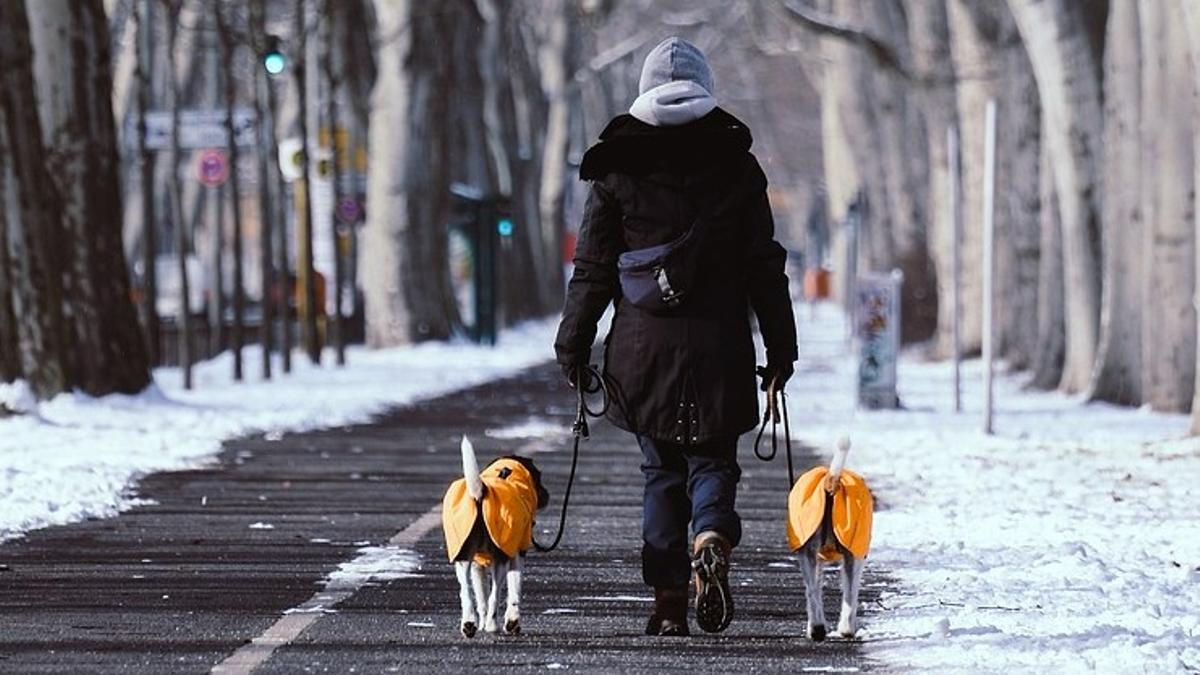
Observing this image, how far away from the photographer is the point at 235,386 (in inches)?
1284

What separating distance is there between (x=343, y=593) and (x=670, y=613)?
179cm

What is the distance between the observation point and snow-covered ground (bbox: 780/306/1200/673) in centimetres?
890

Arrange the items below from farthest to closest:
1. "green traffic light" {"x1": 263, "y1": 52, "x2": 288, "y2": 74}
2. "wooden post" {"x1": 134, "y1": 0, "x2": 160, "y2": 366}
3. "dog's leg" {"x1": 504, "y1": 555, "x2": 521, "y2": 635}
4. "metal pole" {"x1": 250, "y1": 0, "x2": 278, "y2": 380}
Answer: "metal pole" {"x1": 250, "y1": 0, "x2": 278, "y2": 380} < "green traffic light" {"x1": 263, "y1": 52, "x2": 288, "y2": 74} < "wooden post" {"x1": 134, "y1": 0, "x2": 160, "y2": 366} < "dog's leg" {"x1": 504, "y1": 555, "x2": 521, "y2": 635}

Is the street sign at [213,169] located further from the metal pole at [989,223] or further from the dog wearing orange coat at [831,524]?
the dog wearing orange coat at [831,524]

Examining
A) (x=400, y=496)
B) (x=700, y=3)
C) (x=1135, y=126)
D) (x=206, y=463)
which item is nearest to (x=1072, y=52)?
(x=1135, y=126)

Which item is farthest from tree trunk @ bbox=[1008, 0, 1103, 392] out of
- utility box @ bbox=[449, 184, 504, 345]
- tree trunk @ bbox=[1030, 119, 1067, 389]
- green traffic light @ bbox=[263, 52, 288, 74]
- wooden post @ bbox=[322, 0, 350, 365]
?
utility box @ bbox=[449, 184, 504, 345]

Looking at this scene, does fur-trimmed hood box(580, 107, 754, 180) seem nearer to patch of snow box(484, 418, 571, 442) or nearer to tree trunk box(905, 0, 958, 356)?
patch of snow box(484, 418, 571, 442)

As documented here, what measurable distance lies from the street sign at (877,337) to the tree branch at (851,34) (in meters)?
15.4

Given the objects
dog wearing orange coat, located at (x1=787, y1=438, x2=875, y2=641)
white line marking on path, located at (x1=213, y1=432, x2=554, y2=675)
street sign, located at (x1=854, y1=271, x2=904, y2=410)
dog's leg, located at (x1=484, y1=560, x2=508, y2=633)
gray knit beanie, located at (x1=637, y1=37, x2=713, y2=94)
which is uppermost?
gray knit beanie, located at (x1=637, y1=37, x2=713, y2=94)

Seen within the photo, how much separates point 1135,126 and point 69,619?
57.8 feet

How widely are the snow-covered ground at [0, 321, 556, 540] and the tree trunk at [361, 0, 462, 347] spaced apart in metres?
4.47

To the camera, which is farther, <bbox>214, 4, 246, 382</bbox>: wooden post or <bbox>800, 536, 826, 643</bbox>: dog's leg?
<bbox>214, 4, 246, 382</bbox>: wooden post

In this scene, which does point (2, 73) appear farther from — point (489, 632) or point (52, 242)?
point (489, 632)

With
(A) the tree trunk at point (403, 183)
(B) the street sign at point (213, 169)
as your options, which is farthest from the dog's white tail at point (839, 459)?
(A) the tree trunk at point (403, 183)
